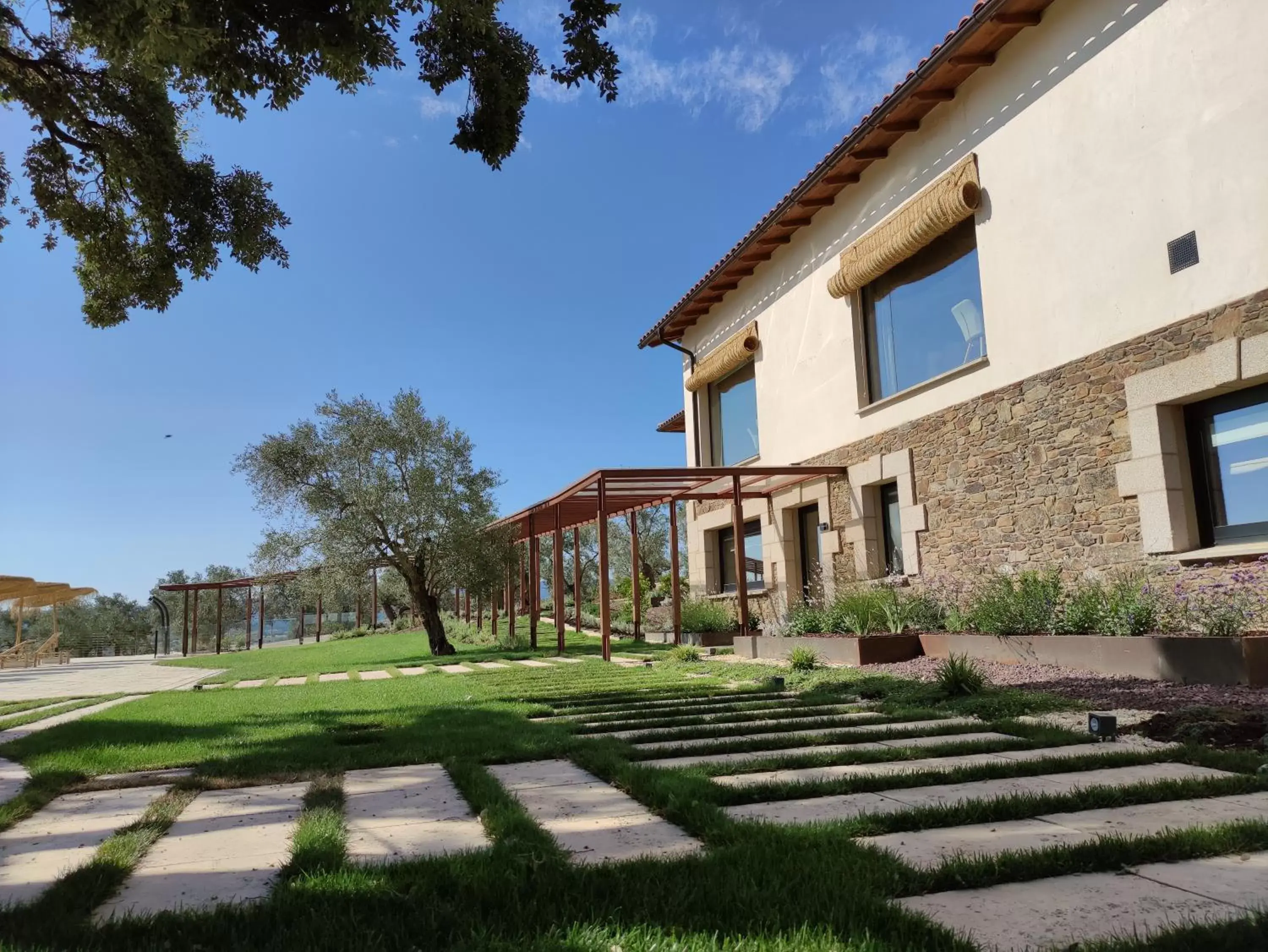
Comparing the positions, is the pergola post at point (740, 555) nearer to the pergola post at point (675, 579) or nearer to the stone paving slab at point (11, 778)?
the pergola post at point (675, 579)

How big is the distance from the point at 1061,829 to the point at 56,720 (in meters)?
8.27

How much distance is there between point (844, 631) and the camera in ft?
31.7

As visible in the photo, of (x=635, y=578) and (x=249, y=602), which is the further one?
(x=249, y=602)

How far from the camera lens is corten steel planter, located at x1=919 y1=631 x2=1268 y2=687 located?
5.32 meters

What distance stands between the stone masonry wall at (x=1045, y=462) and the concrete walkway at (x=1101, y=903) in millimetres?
5420

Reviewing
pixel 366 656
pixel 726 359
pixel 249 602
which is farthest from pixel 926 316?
pixel 249 602

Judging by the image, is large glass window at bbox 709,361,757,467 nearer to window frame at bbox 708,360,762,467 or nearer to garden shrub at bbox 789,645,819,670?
window frame at bbox 708,360,762,467

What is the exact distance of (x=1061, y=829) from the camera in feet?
8.96

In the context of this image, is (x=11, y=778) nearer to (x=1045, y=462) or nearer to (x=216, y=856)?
(x=216, y=856)

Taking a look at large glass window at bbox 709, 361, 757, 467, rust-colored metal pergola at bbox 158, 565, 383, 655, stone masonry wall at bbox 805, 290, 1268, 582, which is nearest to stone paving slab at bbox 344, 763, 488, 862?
stone masonry wall at bbox 805, 290, 1268, 582

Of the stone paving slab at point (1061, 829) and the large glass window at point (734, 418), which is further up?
the large glass window at point (734, 418)

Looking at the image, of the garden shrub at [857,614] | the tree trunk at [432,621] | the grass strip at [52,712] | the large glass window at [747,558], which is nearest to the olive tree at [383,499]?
the tree trunk at [432,621]

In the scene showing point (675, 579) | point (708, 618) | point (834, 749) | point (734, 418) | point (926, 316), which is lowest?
point (834, 749)

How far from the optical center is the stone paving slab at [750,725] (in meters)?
5.06
